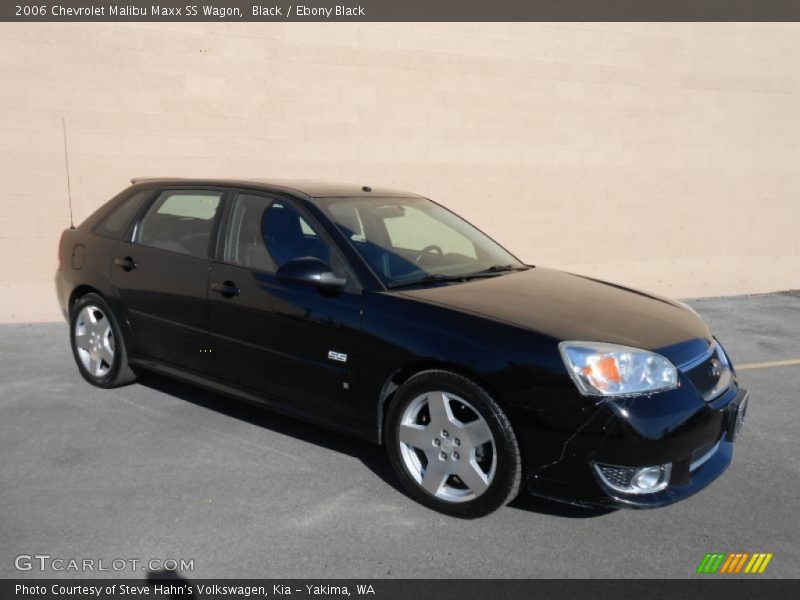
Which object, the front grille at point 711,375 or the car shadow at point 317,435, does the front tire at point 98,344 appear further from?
the front grille at point 711,375

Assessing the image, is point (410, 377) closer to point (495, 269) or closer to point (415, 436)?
point (415, 436)

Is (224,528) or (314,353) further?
(314,353)

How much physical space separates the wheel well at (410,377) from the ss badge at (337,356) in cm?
27

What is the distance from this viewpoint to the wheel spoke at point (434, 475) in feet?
11.9

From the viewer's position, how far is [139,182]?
5461 mm

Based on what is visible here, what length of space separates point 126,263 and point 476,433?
283 cm

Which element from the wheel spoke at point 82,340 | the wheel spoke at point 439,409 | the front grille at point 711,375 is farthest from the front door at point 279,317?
the front grille at point 711,375

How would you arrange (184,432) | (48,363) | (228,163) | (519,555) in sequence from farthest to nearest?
(228,163), (48,363), (184,432), (519,555)

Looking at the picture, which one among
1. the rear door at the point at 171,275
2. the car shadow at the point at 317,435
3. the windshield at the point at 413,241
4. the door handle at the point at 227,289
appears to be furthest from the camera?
the rear door at the point at 171,275

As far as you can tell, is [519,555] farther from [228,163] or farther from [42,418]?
[228,163]
